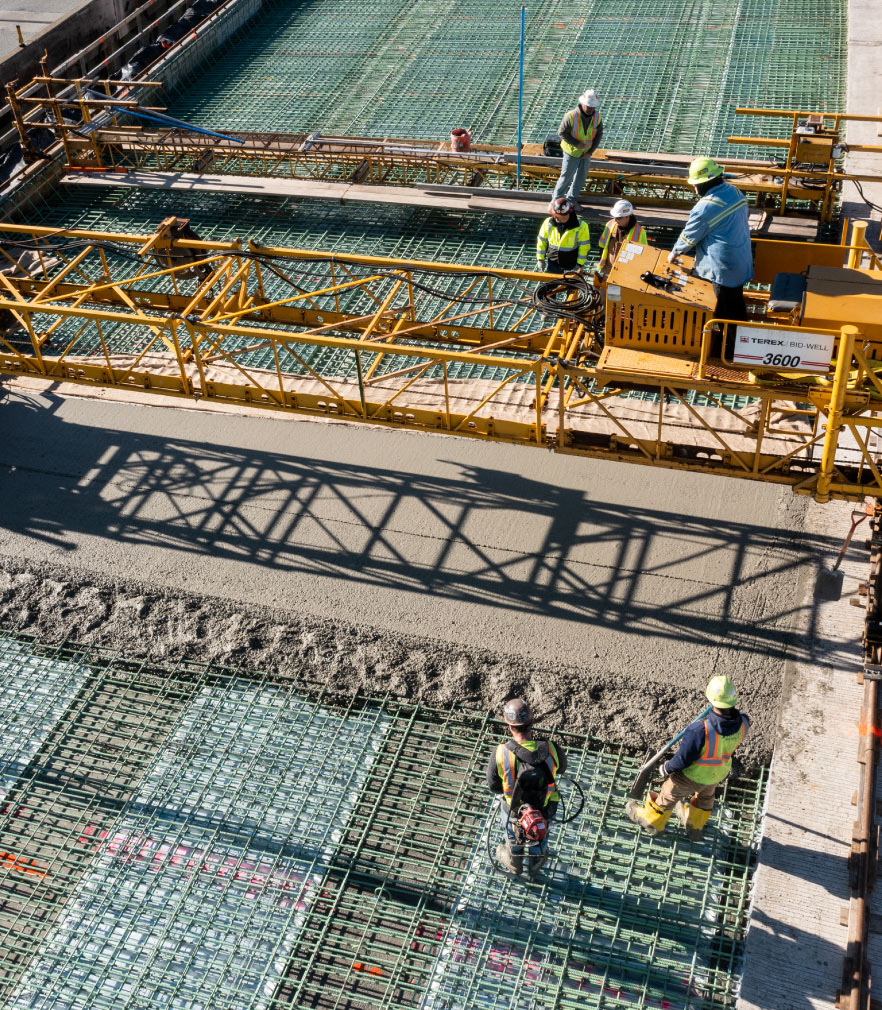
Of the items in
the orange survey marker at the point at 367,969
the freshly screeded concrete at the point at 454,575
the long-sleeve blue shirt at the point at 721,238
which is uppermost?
the long-sleeve blue shirt at the point at 721,238

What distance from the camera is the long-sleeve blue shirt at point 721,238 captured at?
988cm

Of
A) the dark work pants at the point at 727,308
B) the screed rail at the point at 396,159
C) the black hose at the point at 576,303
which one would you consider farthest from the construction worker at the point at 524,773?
the screed rail at the point at 396,159

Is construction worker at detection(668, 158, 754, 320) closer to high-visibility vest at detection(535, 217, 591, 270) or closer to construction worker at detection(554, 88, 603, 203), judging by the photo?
high-visibility vest at detection(535, 217, 591, 270)

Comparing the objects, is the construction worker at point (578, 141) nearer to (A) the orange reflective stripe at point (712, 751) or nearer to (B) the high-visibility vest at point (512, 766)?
(A) the orange reflective stripe at point (712, 751)

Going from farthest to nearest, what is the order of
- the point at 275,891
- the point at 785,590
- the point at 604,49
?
the point at 604,49, the point at 785,590, the point at 275,891

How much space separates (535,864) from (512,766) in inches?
44.4

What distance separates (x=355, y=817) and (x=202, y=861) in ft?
4.60

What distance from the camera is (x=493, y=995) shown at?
870 cm

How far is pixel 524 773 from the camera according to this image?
8.50m

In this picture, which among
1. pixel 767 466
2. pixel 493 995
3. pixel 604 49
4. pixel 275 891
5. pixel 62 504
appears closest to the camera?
pixel 493 995

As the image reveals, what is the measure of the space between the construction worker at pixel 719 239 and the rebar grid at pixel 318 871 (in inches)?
177

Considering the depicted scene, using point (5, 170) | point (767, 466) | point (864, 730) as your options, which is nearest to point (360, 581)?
point (767, 466)

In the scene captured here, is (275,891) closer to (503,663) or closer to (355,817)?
(355,817)

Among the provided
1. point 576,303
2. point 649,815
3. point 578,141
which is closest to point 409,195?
point 578,141
